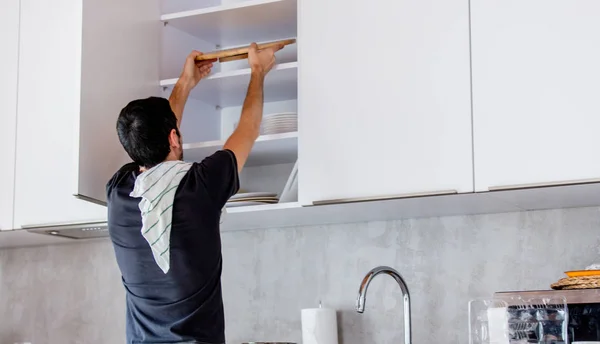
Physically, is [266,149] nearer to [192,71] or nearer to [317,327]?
[192,71]

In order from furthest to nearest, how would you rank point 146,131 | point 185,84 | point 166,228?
point 185,84 < point 146,131 < point 166,228

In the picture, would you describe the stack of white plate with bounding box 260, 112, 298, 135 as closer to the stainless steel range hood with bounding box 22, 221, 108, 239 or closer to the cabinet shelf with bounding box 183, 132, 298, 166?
the cabinet shelf with bounding box 183, 132, 298, 166

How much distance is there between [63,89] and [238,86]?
57 cm

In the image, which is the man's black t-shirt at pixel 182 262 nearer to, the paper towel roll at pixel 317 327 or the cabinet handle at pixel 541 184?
the paper towel roll at pixel 317 327

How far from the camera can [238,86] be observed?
318 centimetres

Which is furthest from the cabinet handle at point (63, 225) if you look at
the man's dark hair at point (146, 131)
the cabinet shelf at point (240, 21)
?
the cabinet shelf at point (240, 21)

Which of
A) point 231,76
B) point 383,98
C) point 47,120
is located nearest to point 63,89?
point 47,120

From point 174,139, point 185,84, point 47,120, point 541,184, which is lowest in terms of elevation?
point 541,184

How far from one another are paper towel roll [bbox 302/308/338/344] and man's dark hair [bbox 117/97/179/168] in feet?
2.42

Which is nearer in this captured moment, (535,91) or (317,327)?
(535,91)

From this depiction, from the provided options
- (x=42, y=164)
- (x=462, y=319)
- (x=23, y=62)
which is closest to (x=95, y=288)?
(x=42, y=164)

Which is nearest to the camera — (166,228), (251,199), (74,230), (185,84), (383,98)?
(166,228)

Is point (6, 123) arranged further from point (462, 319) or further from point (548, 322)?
point (548, 322)

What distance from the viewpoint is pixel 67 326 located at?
354cm
